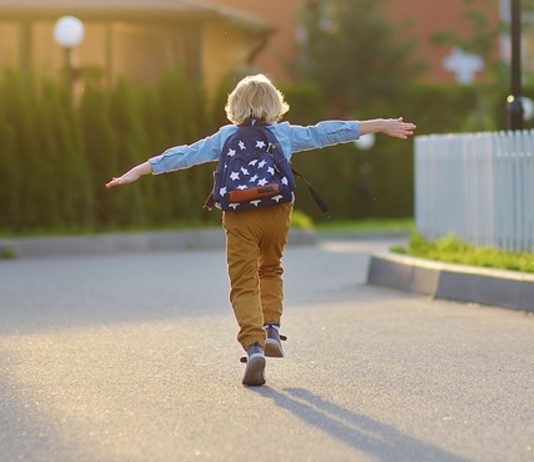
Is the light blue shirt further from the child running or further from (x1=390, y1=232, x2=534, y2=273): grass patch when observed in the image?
(x1=390, y1=232, x2=534, y2=273): grass patch

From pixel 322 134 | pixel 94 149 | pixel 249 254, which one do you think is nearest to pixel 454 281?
pixel 322 134

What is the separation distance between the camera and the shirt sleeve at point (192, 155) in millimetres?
7551

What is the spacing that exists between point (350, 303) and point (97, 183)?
1136 centimetres

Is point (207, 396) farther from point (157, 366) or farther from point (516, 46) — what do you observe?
point (516, 46)

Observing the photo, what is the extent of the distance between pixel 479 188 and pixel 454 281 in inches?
73.9

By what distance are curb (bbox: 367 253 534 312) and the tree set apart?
92.3 feet

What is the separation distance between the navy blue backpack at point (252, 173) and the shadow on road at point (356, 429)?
917 mm

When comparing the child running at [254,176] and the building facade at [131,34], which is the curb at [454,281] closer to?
the child running at [254,176]

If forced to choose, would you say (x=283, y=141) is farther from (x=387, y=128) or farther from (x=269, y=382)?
(x=269, y=382)

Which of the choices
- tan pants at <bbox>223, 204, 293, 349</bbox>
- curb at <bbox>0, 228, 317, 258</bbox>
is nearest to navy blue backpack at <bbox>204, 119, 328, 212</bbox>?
tan pants at <bbox>223, 204, 293, 349</bbox>

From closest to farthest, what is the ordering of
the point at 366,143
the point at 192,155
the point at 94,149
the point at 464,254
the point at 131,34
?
the point at 192,155 → the point at 464,254 → the point at 94,149 → the point at 366,143 → the point at 131,34

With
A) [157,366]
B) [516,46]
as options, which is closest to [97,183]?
[516,46]

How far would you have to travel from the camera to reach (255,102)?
24.5 feet

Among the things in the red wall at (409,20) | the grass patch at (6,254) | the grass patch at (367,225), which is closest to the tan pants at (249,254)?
the grass patch at (6,254)
